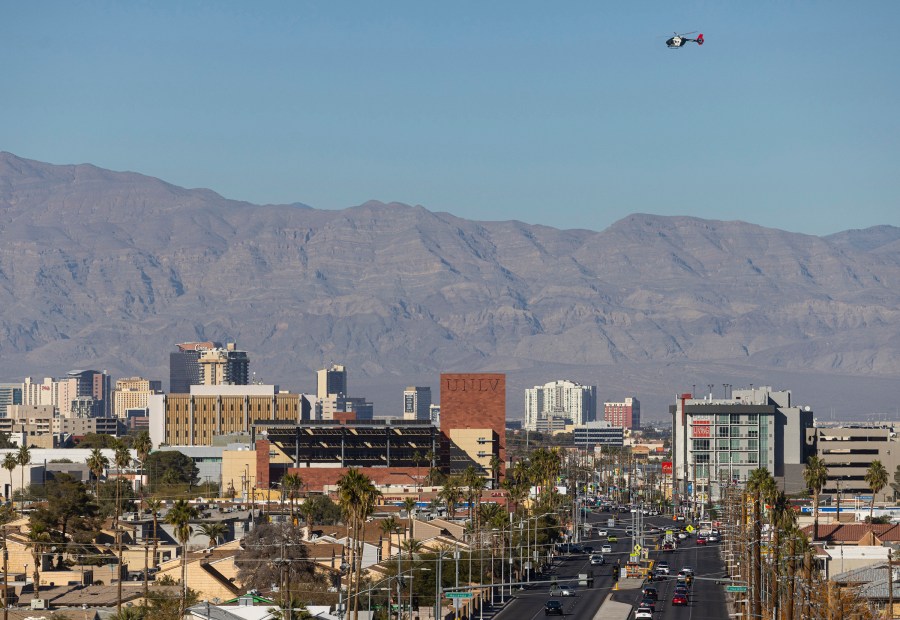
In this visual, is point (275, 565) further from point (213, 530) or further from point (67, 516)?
point (67, 516)

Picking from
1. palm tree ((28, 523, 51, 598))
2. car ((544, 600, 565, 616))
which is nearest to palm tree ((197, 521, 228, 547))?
palm tree ((28, 523, 51, 598))

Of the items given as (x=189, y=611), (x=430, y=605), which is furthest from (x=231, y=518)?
(x=189, y=611)

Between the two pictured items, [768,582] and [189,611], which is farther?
[768,582]

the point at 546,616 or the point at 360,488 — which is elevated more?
the point at 360,488

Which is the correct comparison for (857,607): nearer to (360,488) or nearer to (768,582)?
(768,582)

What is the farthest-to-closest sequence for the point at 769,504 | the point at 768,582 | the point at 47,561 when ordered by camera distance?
the point at 769,504 < the point at 47,561 < the point at 768,582

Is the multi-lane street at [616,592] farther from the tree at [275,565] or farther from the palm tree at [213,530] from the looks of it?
the palm tree at [213,530]

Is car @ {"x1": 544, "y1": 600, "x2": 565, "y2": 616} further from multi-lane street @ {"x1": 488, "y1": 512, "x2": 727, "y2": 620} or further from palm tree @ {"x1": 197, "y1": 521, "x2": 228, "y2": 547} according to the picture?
palm tree @ {"x1": 197, "y1": 521, "x2": 228, "y2": 547}
